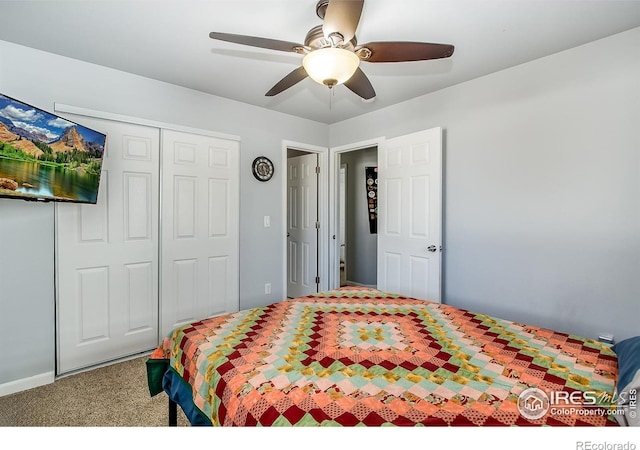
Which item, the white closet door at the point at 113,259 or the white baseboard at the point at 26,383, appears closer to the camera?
the white baseboard at the point at 26,383

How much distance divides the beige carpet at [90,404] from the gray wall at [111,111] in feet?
0.67

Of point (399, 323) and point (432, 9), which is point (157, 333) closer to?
point (399, 323)

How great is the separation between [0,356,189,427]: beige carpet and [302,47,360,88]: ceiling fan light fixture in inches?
79.9

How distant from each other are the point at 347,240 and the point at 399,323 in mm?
3612

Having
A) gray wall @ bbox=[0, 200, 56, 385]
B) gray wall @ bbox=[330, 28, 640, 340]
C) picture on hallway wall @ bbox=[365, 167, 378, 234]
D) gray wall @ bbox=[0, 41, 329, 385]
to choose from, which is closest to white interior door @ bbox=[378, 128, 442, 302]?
gray wall @ bbox=[330, 28, 640, 340]

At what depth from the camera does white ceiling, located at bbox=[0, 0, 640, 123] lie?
1728 millimetres

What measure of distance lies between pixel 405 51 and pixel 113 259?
256 centimetres

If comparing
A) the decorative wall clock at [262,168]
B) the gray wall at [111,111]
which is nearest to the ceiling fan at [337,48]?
the gray wall at [111,111]

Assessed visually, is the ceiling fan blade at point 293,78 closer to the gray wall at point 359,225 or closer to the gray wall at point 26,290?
the gray wall at point 26,290

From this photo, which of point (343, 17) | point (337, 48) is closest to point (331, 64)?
point (337, 48)

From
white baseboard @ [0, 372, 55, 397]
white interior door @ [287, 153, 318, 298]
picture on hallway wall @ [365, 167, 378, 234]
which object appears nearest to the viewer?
white baseboard @ [0, 372, 55, 397]

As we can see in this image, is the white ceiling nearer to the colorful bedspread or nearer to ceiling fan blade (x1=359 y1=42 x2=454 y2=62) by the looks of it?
ceiling fan blade (x1=359 y1=42 x2=454 y2=62)

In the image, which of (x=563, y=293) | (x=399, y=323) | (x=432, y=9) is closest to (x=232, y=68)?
(x=432, y=9)

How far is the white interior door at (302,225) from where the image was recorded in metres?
4.09
